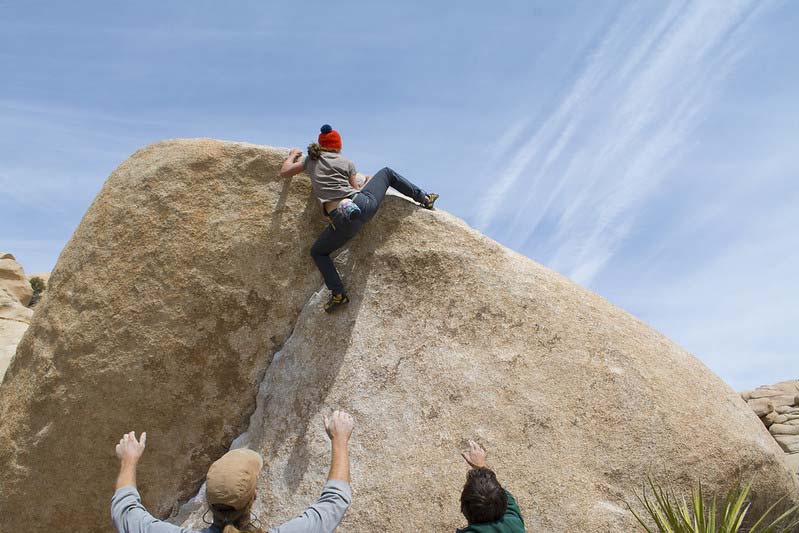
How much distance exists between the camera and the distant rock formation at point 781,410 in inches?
580

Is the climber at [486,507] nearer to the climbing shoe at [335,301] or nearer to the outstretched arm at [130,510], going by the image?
the outstretched arm at [130,510]

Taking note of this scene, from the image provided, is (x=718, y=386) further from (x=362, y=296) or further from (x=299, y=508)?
(x=299, y=508)

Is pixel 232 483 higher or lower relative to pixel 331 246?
lower

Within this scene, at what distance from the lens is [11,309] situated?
15797 mm

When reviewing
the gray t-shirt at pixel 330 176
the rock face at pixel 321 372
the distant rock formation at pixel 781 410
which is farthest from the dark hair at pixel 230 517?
the distant rock formation at pixel 781 410

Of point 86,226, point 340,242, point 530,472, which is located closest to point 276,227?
point 340,242

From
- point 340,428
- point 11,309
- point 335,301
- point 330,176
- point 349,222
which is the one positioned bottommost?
point 340,428

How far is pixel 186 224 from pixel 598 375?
407 cm

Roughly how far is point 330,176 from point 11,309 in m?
12.7

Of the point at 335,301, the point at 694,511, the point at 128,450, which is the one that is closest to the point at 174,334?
the point at 335,301

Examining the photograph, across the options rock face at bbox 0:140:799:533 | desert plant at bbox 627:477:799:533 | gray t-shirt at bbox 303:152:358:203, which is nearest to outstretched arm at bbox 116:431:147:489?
rock face at bbox 0:140:799:533

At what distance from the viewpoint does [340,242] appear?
6250mm

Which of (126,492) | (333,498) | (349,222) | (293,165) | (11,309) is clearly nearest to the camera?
(333,498)

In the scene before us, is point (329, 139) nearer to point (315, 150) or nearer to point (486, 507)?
point (315, 150)
